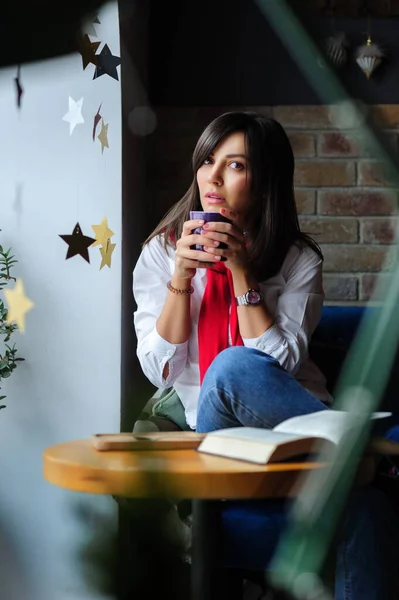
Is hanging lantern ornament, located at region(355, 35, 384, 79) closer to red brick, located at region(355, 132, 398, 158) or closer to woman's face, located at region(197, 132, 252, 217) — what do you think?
red brick, located at region(355, 132, 398, 158)

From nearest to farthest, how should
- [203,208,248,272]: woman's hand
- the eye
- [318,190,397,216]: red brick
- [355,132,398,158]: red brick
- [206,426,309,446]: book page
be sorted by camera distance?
[355,132,398,158]: red brick, [206,426,309,446]: book page, [203,208,248,272]: woman's hand, the eye, [318,190,397,216]: red brick

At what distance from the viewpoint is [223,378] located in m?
0.88

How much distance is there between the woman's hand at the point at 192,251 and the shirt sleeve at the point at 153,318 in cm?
18

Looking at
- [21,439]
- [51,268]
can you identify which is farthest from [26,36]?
[21,439]

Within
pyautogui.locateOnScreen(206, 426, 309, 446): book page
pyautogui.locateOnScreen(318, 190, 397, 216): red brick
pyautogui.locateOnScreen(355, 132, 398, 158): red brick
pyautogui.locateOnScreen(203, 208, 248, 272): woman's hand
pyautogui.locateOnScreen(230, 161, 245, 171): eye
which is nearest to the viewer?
pyautogui.locateOnScreen(355, 132, 398, 158): red brick

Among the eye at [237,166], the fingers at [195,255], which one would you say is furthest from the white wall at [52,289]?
the eye at [237,166]

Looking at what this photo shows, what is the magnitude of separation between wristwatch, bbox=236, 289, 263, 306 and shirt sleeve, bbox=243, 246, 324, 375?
6 cm

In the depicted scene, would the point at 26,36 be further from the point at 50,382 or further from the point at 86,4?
the point at 50,382

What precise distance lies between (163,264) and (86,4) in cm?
136

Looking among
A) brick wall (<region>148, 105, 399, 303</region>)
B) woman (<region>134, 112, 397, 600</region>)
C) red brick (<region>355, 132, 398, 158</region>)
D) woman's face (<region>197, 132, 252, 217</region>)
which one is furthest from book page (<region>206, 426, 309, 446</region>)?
brick wall (<region>148, 105, 399, 303</region>)

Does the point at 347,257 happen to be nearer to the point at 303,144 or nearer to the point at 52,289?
the point at 303,144

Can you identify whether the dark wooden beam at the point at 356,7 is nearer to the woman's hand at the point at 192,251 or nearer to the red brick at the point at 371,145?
the red brick at the point at 371,145

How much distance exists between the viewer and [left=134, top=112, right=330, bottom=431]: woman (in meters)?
1.22

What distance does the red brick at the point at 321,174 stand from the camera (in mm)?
2006
